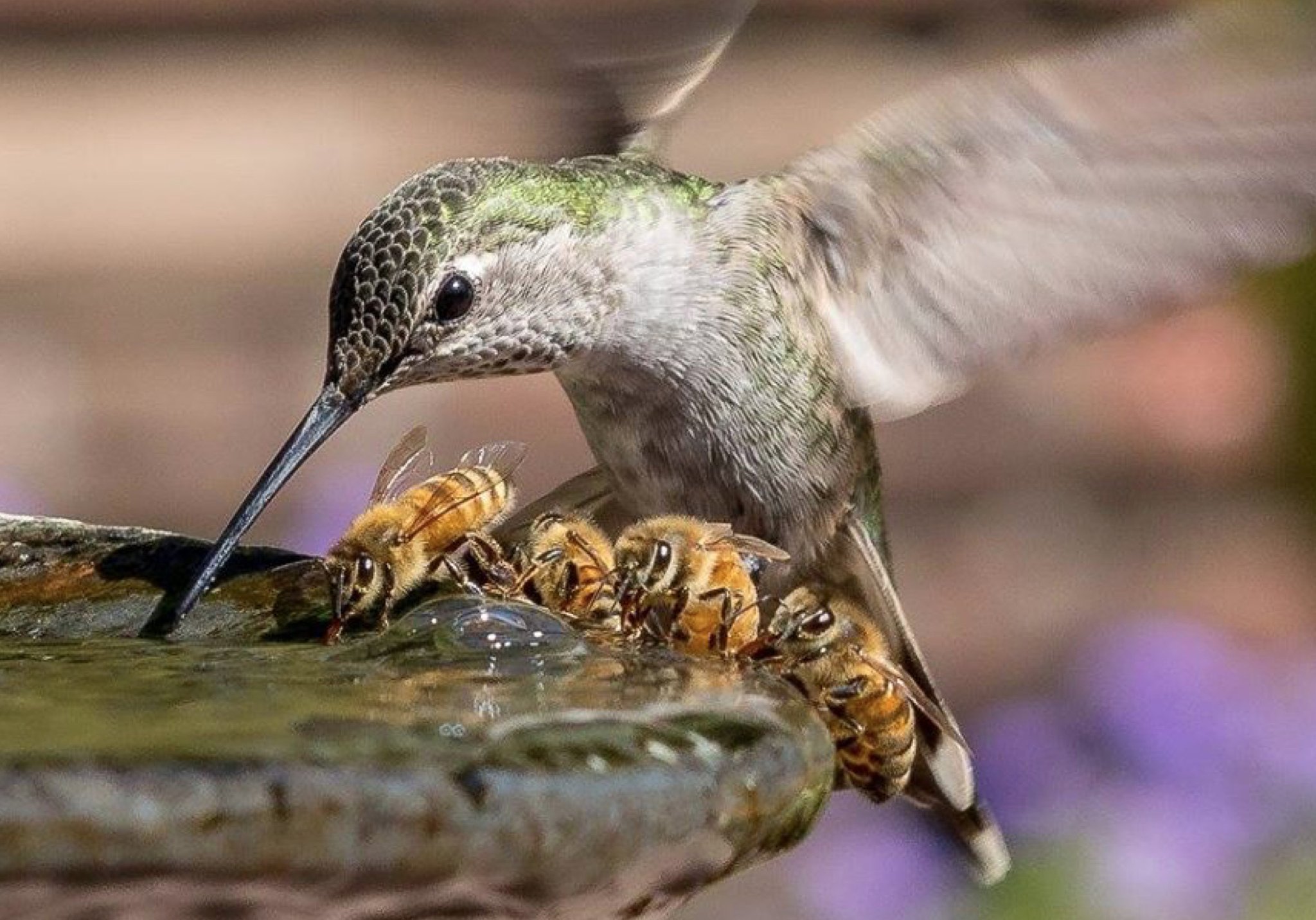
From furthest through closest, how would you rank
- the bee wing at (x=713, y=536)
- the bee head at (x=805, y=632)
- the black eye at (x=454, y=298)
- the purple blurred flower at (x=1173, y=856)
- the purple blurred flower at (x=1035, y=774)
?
1. the purple blurred flower at (x=1035, y=774)
2. the purple blurred flower at (x=1173, y=856)
3. the black eye at (x=454, y=298)
4. the bee head at (x=805, y=632)
5. the bee wing at (x=713, y=536)

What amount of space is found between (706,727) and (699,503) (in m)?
1.31

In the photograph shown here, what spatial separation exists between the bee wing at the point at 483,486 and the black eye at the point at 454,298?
0.15 m

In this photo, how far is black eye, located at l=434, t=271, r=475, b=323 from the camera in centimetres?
238

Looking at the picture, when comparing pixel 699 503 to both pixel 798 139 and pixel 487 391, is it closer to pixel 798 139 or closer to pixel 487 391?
pixel 487 391

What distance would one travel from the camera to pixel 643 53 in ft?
9.50

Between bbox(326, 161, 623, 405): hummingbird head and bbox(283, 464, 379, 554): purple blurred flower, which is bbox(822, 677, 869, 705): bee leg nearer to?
bbox(326, 161, 623, 405): hummingbird head

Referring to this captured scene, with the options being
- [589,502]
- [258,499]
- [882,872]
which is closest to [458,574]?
[258,499]

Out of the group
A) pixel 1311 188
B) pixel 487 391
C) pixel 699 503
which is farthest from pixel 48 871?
pixel 487 391

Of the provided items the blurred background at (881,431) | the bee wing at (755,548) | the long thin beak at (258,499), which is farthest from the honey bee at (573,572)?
the blurred background at (881,431)

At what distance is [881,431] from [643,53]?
7.19 ft

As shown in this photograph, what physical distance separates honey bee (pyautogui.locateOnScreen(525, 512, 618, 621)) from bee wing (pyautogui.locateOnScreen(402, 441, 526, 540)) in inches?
3.1

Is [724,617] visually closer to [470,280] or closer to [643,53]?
[470,280]

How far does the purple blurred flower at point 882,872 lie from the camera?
4.15m

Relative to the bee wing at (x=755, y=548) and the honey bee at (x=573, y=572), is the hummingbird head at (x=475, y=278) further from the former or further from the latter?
the bee wing at (x=755, y=548)
